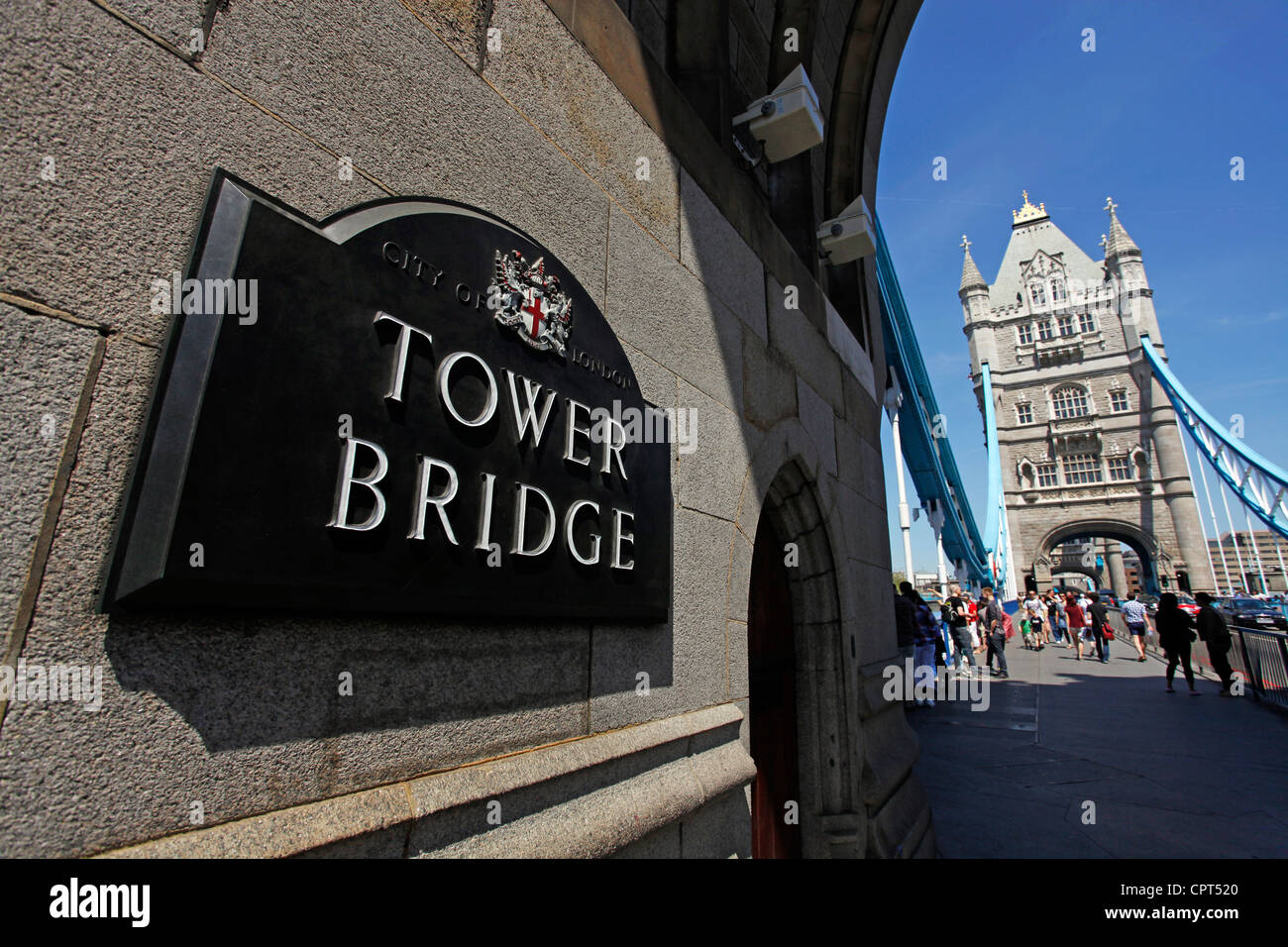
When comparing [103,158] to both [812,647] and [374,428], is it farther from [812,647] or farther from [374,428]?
[812,647]

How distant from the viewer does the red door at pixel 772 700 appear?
3.70 m

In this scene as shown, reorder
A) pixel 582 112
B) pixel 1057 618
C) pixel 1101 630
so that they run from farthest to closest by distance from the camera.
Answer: pixel 1057 618 < pixel 1101 630 < pixel 582 112

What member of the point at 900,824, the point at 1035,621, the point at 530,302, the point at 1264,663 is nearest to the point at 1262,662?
the point at 1264,663

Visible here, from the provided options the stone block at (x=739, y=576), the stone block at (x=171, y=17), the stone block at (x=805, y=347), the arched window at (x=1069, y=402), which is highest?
the arched window at (x=1069, y=402)

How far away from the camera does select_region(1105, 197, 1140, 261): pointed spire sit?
62.2 metres

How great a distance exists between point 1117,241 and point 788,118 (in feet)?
257

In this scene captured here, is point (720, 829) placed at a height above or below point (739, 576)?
below

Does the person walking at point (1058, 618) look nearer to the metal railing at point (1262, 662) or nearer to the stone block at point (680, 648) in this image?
the metal railing at point (1262, 662)

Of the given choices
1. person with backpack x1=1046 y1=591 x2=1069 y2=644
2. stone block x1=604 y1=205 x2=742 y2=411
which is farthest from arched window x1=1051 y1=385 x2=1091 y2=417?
stone block x1=604 y1=205 x2=742 y2=411

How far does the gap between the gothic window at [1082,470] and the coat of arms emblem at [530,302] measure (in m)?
68.4

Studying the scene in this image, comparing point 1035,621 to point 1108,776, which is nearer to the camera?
point 1108,776

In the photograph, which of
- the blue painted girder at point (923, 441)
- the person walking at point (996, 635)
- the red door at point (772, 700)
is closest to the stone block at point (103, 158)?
the red door at point (772, 700)

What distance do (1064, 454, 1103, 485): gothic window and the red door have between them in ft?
216

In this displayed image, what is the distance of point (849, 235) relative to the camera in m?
5.32
